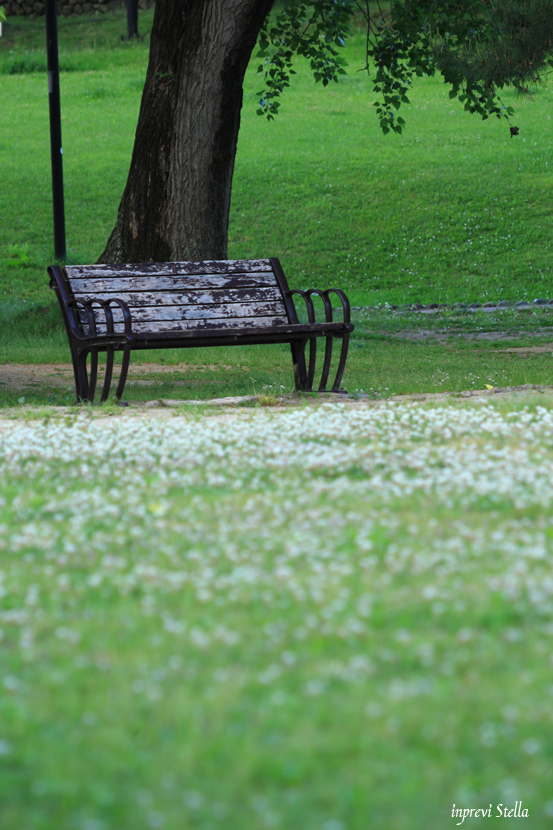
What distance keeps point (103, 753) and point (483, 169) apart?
79.8 feet

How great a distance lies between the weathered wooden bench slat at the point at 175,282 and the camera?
25.0 ft

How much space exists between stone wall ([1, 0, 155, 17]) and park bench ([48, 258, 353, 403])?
38.4 meters

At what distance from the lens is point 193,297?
7.85m

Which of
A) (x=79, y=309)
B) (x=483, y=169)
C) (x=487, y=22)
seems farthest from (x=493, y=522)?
(x=483, y=169)

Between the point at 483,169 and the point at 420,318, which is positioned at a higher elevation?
the point at 483,169

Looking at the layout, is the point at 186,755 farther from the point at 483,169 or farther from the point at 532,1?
the point at 483,169

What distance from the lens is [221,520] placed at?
3.46 meters

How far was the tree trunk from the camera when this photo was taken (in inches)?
438

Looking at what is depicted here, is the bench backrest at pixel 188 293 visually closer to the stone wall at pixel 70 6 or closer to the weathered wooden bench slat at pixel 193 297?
the weathered wooden bench slat at pixel 193 297

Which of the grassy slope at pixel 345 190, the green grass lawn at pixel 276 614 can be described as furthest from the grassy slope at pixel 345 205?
the green grass lawn at pixel 276 614

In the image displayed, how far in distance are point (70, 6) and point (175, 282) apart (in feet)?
128

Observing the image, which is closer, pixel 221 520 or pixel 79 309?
pixel 221 520

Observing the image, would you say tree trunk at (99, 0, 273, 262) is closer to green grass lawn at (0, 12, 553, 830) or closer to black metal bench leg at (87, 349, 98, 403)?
green grass lawn at (0, 12, 553, 830)

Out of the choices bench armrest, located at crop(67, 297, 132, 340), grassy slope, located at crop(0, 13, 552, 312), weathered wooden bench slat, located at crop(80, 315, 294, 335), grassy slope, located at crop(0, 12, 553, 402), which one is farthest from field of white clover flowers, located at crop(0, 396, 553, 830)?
grassy slope, located at crop(0, 13, 552, 312)
